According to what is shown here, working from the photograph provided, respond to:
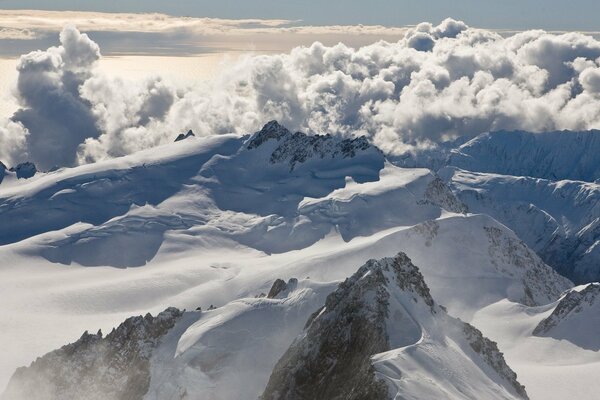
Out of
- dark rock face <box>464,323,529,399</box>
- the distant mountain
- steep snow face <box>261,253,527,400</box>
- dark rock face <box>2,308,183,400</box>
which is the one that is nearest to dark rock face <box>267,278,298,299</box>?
the distant mountain

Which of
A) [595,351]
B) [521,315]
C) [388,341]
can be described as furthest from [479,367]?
[521,315]

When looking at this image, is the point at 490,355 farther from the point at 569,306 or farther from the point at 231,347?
the point at 569,306

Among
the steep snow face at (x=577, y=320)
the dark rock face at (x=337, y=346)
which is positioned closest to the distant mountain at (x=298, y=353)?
the dark rock face at (x=337, y=346)

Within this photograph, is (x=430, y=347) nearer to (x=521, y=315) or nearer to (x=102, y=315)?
(x=521, y=315)

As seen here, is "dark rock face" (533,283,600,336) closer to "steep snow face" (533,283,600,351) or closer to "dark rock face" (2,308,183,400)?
"steep snow face" (533,283,600,351)

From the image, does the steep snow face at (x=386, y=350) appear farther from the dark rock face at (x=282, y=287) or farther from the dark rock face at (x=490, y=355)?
the dark rock face at (x=282, y=287)

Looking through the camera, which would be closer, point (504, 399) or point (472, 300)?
point (504, 399)

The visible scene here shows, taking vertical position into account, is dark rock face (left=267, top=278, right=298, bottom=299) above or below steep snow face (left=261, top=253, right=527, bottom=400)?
below
